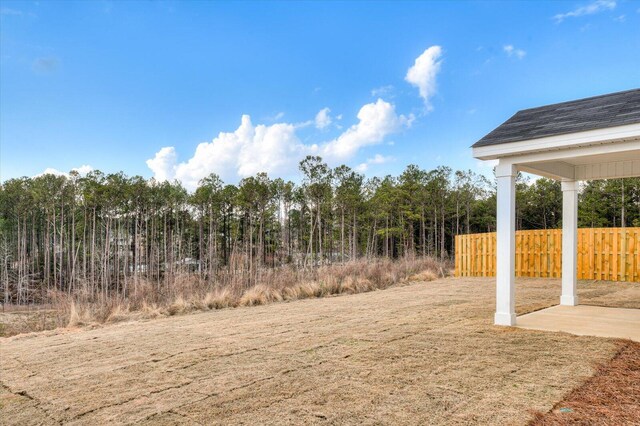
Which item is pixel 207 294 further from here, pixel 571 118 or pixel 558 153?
pixel 571 118

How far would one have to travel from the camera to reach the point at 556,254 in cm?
1366

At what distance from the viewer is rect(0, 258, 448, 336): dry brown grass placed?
7.71 metres

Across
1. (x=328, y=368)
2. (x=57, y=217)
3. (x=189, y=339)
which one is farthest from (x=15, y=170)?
(x=328, y=368)

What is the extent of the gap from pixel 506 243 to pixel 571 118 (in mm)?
1923

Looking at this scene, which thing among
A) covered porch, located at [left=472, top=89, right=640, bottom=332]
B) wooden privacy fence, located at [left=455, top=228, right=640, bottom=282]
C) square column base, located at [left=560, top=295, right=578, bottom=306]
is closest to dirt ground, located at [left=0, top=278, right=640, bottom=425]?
covered porch, located at [left=472, top=89, right=640, bottom=332]

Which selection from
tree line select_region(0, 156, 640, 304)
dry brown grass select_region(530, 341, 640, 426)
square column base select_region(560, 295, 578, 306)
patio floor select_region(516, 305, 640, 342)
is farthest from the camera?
tree line select_region(0, 156, 640, 304)

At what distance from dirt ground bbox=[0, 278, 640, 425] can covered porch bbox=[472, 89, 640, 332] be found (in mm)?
757

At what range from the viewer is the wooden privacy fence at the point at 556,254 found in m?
12.2

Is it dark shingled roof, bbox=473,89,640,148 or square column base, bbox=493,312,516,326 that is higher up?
dark shingled roof, bbox=473,89,640,148

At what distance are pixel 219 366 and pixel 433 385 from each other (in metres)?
1.97

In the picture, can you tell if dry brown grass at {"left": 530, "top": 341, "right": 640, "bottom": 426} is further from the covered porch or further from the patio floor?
the covered porch

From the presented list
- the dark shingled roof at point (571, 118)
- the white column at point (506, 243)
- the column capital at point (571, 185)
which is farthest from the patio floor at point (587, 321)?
the dark shingled roof at point (571, 118)

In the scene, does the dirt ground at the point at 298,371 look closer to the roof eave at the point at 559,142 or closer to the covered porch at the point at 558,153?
the covered porch at the point at 558,153

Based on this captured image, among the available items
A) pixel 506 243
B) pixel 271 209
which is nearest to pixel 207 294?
pixel 506 243
